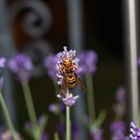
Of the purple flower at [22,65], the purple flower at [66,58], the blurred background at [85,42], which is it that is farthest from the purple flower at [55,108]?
the blurred background at [85,42]

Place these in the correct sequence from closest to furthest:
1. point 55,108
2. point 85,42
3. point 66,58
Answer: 1. point 66,58
2. point 55,108
3. point 85,42

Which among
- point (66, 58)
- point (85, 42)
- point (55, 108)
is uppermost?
point (66, 58)

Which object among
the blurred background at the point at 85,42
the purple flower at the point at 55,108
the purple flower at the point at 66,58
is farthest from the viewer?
the blurred background at the point at 85,42

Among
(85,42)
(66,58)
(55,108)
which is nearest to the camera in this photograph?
(66,58)

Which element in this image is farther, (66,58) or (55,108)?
(55,108)

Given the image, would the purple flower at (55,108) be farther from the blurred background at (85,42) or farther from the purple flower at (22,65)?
the blurred background at (85,42)

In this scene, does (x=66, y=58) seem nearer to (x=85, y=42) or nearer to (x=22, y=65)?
(x=22, y=65)

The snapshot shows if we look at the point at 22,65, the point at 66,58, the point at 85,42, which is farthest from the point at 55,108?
the point at 85,42

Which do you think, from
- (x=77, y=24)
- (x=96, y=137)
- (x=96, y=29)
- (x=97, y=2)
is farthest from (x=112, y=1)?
(x=96, y=137)

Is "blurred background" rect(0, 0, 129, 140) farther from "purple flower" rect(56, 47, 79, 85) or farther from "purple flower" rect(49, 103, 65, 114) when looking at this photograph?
"purple flower" rect(56, 47, 79, 85)

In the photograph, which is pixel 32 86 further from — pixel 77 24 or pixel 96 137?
pixel 96 137

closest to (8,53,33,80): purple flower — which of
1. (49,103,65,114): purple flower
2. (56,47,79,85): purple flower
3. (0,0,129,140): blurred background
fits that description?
(49,103,65,114): purple flower

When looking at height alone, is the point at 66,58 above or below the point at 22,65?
above
